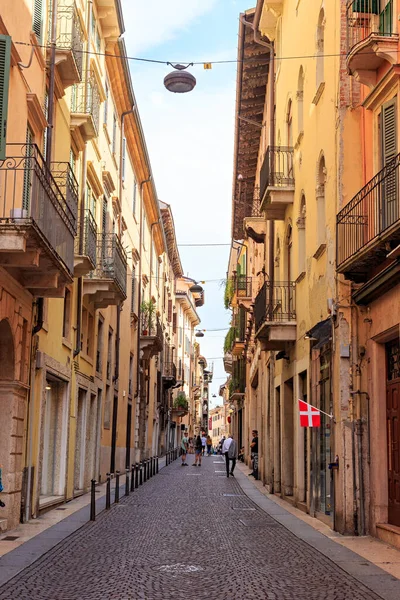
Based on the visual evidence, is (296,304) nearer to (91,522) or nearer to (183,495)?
(183,495)

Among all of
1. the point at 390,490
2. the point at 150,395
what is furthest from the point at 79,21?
the point at 150,395

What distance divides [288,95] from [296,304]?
19.2 ft

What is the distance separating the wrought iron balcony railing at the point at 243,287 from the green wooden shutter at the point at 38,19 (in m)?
21.6

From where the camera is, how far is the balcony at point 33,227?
11684mm

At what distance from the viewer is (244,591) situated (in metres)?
9.17

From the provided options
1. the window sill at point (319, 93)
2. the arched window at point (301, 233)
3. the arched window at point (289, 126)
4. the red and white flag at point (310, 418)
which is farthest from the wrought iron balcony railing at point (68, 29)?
the red and white flag at point (310, 418)

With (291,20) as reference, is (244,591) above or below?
below

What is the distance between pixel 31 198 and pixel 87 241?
7808 millimetres

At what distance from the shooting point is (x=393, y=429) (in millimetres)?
13438

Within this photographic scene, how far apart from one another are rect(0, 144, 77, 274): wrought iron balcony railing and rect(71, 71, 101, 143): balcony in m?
5.24

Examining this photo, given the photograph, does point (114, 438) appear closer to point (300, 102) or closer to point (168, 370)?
point (300, 102)

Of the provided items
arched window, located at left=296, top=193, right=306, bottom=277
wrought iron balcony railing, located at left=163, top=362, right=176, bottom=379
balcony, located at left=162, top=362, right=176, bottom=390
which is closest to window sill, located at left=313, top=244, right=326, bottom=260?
arched window, located at left=296, top=193, right=306, bottom=277

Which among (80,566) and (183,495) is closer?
(80,566)

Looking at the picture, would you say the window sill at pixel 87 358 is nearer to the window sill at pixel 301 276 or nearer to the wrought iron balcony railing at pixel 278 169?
the window sill at pixel 301 276
